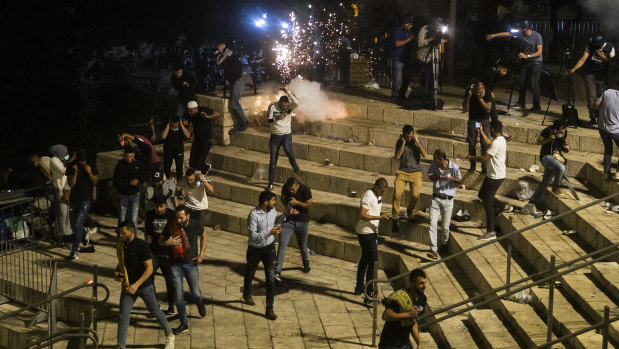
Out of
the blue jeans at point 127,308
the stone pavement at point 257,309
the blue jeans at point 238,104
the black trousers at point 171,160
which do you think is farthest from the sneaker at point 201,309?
the blue jeans at point 238,104

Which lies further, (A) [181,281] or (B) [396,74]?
(B) [396,74]

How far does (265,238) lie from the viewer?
11969 mm

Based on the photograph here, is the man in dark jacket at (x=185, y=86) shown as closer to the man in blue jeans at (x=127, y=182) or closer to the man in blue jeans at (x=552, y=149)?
the man in blue jeans at (x=127, y=182)

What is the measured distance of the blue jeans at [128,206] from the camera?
14.9 meters

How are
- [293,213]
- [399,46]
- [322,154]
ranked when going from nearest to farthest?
[293,213]
[322,154]
[399,46]

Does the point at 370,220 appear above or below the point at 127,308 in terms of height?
above

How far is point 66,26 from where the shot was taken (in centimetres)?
2759

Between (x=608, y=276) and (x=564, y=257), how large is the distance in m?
Answer: 1.17

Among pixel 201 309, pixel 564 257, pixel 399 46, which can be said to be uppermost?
pixel 399 46

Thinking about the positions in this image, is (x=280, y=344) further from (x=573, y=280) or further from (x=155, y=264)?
(x=573, y=280)

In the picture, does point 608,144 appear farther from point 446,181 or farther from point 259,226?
point 259,226

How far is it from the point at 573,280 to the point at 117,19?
65.6 feet

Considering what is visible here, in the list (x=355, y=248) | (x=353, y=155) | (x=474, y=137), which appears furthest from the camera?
(x=353, y=155)

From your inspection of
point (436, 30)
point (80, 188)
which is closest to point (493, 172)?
point (436, 30)
